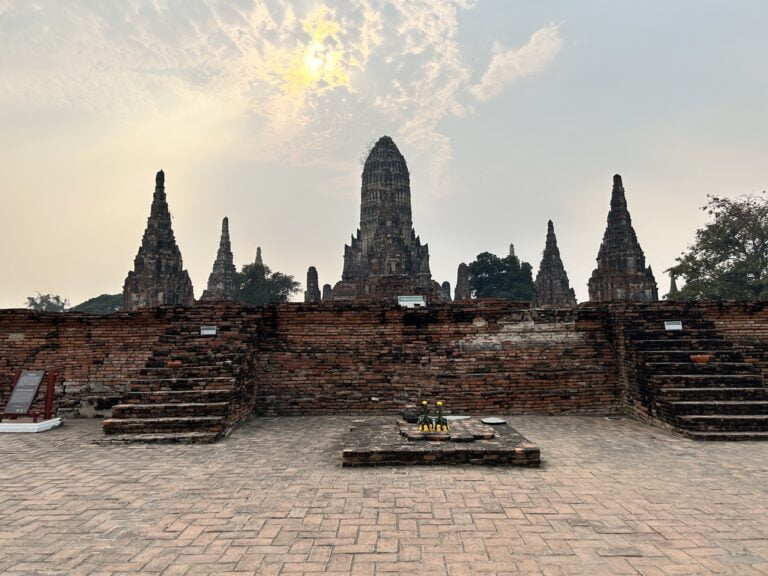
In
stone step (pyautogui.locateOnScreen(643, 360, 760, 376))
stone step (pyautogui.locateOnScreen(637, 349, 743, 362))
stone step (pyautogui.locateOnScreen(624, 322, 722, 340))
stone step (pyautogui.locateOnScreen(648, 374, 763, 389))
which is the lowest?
stone step (pyautogui.locateOnScreen(648, 374, 763, 389))

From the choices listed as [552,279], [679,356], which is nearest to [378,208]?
[552,279]

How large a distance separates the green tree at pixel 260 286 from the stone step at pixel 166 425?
4321 centimetres

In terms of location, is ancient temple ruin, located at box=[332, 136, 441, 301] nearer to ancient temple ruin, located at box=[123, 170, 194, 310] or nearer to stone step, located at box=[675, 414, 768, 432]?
ancient temple ruin, located at box=[123, 170, 194, 310]

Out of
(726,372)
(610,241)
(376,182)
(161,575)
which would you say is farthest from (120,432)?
(376,182)

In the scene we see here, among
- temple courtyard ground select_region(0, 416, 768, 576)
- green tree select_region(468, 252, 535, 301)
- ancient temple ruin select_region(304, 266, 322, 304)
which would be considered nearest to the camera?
temple courtyard ground select_region(0, 416, 768, 576)

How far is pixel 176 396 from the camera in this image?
7578 mm

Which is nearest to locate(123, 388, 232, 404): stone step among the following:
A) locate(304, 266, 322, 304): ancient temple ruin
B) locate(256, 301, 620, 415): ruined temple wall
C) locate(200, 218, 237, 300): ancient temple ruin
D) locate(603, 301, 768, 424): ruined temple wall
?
locate(256, 301, 620, 415): ruined temple wall

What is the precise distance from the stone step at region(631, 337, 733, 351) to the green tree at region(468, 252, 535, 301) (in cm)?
4342

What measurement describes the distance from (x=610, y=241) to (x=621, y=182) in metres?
4.11

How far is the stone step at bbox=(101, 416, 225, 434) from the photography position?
22.7 feet

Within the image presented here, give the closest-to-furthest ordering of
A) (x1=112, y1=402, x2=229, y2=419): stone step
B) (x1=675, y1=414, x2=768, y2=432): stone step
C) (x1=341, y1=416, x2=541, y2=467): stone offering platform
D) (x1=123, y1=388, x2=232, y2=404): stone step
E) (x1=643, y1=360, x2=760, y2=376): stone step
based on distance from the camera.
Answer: (x1=341, y1=416, x2=541, y2=467): stone offering platform → (x1=675, y1=414, x2=768, y2=432): stone step → (x1=112, y1=402, x2=229, y2=419): stone step → (x1=123, y1=388, x2=232, y2=404): stone step → (x1=643, y1=360, x2=760, y2=376): stone step

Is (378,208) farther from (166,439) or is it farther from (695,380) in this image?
(166,439)

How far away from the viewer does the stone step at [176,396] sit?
7488 mm

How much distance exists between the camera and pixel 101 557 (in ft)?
10.8
